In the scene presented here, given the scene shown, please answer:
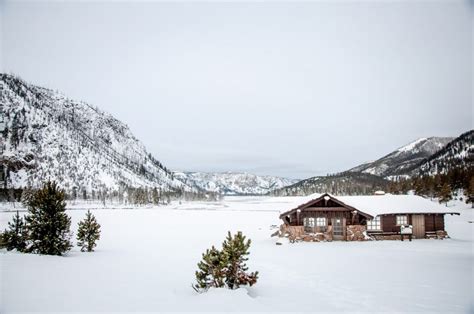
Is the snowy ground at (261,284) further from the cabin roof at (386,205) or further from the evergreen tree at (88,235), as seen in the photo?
the cabin roof at (386,205)

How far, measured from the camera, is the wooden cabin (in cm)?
3173

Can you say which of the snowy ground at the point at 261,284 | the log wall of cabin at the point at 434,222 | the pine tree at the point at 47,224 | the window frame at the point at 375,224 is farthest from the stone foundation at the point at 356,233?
the pine tree at the point at 47,224

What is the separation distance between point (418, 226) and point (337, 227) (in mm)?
9049

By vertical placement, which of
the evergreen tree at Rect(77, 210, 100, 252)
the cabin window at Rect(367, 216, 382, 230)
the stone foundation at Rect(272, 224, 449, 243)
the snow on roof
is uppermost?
the snow on roof

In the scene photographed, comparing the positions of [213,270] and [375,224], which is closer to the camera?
[213,270]

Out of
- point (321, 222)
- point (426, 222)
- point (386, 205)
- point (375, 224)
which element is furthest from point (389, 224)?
point (321, 222)

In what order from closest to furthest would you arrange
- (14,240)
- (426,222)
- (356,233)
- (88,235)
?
(14,240) → (88,235) → (356,233) → (426,222)

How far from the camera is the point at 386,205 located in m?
33.7

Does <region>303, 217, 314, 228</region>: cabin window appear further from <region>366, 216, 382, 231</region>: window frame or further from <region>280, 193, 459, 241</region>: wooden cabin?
<region>366, 216, 382, 231</region>: window frame

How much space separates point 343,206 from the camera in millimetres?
32188

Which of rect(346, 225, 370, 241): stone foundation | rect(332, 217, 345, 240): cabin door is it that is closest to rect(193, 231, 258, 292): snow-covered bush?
rect(332, 217, 345, 240): cabin door

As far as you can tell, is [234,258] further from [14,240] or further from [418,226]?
[418,226]

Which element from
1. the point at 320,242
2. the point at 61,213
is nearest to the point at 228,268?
the point at 61,213

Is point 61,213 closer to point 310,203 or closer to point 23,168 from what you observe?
point 310,203
